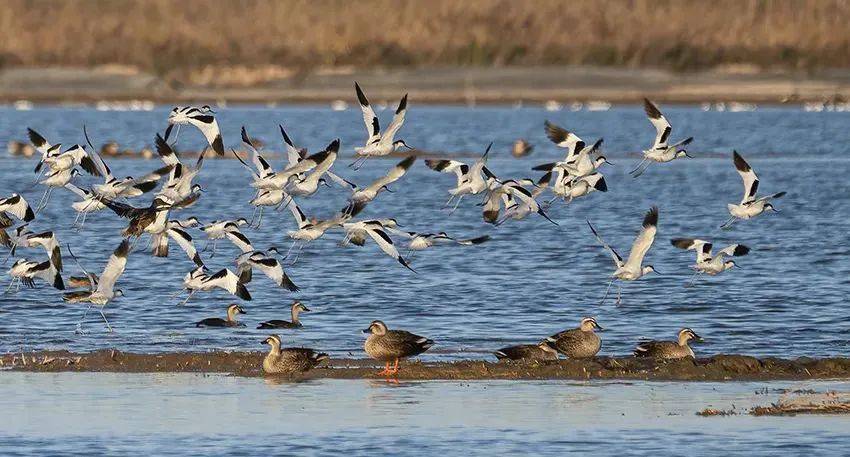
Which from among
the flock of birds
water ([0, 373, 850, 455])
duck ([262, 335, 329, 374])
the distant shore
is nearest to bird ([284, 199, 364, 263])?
the flock of birds

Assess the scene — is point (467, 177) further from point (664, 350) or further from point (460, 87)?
point (460, 87)

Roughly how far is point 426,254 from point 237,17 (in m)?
91.7

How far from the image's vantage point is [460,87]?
3824 inches

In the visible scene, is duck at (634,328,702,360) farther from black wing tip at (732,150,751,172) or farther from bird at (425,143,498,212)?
black wing tip at (732,150,751,172)

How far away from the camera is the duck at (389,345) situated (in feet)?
65.5

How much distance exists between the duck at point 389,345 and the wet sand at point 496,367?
14cm

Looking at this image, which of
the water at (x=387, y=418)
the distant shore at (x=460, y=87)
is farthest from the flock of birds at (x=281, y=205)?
the distant shore at (x=460, y=87)

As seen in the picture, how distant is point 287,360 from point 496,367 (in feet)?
6.82

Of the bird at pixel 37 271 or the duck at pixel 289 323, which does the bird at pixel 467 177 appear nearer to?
the duck at pixel 289 323

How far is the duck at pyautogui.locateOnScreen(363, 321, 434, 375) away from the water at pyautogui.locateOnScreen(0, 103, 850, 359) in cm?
108

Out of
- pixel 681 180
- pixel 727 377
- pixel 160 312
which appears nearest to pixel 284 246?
pixel 160 312

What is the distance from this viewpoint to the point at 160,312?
25.3 meters

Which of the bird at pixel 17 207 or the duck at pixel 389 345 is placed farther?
the bird at pixel 17 207

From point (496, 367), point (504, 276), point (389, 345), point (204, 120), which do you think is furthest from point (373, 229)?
point (504, 276)
